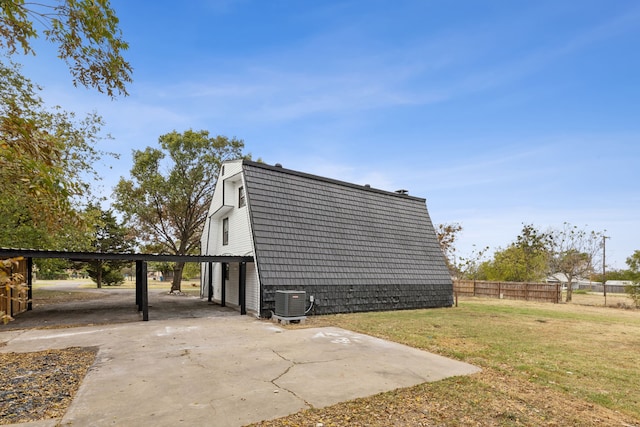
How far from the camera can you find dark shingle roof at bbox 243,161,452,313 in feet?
40.0

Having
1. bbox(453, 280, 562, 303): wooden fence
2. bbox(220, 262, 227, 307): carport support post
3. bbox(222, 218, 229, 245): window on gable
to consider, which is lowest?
bbox(453, 280, 562, 303): wooden fence

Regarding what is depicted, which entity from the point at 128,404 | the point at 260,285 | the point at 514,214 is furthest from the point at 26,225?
the point at 514,214

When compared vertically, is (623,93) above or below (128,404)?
above

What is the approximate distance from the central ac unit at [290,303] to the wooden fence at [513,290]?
39.4 feet

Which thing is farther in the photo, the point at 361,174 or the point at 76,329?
the point at 361,174

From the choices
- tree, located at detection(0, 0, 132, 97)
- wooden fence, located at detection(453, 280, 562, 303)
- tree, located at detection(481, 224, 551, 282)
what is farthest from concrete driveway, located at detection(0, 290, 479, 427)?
tree, located at detection(481, 224, 551, 282)

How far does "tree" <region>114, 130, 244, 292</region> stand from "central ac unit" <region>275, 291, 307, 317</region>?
16.2 meters

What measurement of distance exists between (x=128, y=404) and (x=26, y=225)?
53.5ft

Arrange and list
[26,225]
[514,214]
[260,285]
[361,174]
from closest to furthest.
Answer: [260,285] → [26,225] → [361,174] → [514,214]

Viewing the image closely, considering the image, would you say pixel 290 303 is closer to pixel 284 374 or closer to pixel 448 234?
pixel 284 374

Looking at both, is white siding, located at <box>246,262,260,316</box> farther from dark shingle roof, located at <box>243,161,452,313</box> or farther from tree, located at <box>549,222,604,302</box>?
tree, located at <box>549,222,604,302</box>

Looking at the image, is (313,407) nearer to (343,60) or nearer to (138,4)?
(138,4)

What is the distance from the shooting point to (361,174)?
2603 cm

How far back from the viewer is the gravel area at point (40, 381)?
163 inches
